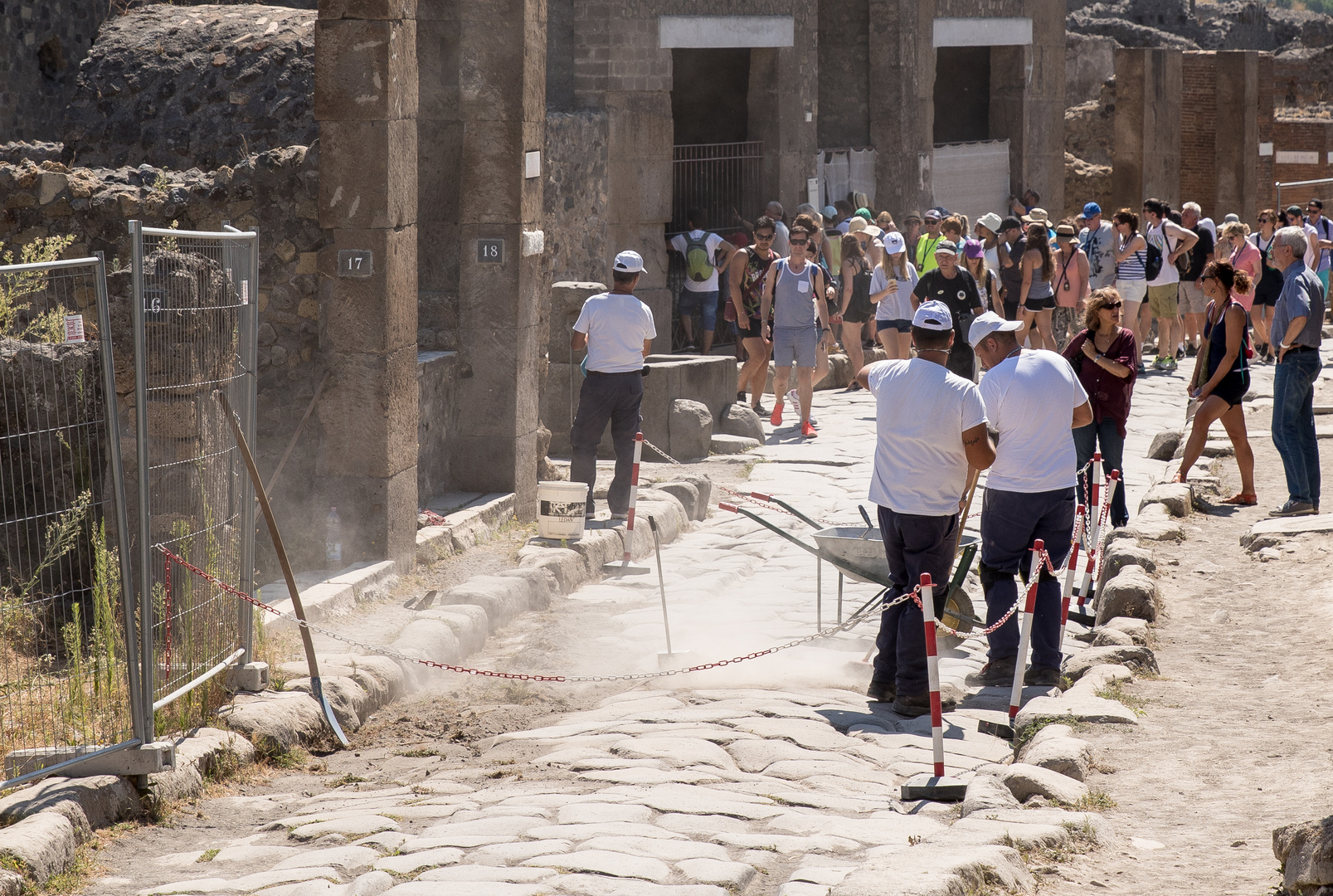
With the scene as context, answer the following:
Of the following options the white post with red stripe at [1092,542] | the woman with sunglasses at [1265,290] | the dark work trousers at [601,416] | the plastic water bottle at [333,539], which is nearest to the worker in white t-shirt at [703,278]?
the woman with sunglasses at [1265,290]

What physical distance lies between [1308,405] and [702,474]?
4446mm

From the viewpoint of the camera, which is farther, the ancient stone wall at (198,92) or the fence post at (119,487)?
the ancient stone wall at (198,92)

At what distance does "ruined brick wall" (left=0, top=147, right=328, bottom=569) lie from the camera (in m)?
8.54

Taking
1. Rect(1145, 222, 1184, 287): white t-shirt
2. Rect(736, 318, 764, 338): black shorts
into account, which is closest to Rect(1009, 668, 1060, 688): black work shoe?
Rect(736, 318, 764, 338): black shorts

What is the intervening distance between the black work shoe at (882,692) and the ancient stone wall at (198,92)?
19.9ft

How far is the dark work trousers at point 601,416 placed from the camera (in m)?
10.1

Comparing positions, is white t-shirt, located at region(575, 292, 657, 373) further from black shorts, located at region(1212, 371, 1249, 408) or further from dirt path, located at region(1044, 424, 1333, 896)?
black shorts, located at region(1212, 371, 1249, 408)

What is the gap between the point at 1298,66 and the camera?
35.3 m

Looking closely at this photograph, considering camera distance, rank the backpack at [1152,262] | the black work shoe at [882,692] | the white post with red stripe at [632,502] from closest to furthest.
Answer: the black work shoe at [882,692], the white post with red stripe at [632,502], the backpack at [1152,262]

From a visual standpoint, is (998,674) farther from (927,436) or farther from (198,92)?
(198,92)

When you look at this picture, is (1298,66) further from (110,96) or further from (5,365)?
(5,365)

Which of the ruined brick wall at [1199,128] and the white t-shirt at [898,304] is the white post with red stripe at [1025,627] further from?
the ruined brick wall at [1199,128]

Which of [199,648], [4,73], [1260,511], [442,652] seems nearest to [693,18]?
[4,73]

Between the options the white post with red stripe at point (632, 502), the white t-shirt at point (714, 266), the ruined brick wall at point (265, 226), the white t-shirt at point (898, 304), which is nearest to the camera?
the ruined brick wall at point (265, 226)
